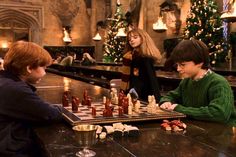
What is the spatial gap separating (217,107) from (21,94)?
1297 mm

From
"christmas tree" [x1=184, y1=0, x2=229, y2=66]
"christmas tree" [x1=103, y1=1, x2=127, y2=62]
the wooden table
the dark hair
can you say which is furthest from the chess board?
"christmas tree" [x1=103, y1=1, x2=127, y2=62]

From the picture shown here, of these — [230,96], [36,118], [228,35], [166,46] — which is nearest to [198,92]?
[230,96]

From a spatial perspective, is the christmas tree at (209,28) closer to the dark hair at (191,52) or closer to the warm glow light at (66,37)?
the dark hair at (191,52)

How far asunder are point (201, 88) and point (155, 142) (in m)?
0.91

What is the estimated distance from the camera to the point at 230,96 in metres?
2.47

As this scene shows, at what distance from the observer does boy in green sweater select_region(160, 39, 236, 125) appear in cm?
242

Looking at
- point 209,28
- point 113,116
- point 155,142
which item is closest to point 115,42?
point 209,28

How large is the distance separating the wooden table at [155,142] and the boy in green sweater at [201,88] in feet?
0.53

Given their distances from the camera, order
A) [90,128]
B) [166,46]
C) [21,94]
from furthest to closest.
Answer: [166,46]
[21,94]
[90,128]

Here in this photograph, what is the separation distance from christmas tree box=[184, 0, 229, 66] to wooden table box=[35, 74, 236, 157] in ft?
26.9

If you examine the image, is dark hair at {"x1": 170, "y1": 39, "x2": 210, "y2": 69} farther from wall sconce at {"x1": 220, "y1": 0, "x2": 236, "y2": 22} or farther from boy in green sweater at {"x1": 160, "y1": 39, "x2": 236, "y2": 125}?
wall sconce at {"x1": 220, "y1": 0, "x2": 236, "y2": 22}

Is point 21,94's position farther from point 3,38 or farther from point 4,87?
point 3,38

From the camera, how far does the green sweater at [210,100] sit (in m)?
2.40

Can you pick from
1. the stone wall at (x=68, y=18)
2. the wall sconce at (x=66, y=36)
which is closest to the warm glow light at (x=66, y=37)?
the wall sconce at (x=66, y=36)
